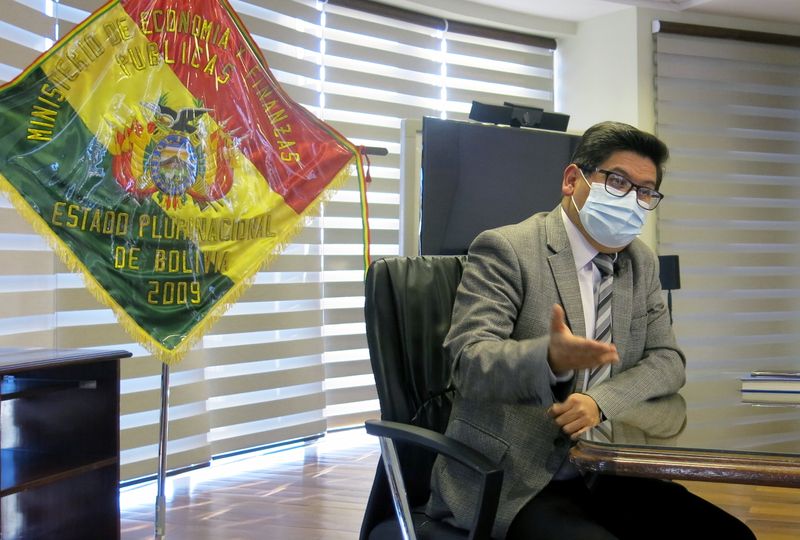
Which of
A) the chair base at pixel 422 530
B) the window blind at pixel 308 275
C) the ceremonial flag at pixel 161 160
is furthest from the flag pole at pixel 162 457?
the chair base at pixel 422 530

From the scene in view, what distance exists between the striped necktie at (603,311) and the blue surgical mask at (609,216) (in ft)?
0.17

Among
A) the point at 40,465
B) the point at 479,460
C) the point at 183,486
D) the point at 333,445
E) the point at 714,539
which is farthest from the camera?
the point at 333,445

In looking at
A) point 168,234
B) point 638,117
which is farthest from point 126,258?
point 638,117

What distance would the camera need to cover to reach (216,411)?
438 cm

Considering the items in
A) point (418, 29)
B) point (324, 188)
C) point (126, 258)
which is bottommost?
point (126, 258)

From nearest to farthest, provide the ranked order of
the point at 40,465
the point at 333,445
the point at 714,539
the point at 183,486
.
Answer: the point at 714,539
the point at 40,465
the point at 183,486
the point at 333,445

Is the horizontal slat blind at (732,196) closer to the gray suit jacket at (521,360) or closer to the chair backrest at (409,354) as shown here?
the gray suit jacket at (521,360)

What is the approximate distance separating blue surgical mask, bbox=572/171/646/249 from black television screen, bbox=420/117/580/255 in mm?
1452

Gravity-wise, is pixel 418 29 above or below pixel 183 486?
above

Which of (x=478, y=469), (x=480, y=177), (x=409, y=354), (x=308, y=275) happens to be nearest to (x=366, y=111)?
(x=308, y=275)

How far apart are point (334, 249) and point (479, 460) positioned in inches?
143

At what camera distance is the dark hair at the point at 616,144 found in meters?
1.87

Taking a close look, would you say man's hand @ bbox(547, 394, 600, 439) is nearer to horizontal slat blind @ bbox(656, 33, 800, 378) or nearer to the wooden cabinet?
the wooden cabinet

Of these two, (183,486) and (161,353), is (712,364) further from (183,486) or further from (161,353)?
(161,353)
